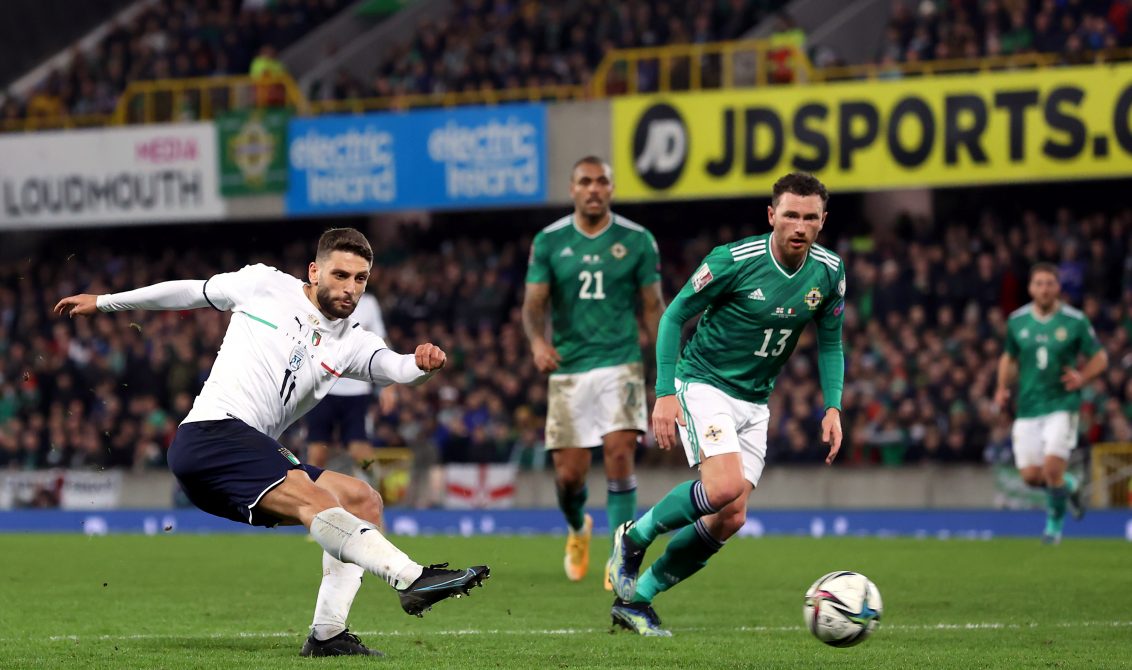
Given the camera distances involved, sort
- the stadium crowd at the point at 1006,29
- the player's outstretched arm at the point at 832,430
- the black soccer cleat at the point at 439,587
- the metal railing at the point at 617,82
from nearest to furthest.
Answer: the black soccer cleat at the point at 439,587 < the player's outstretched arm at the point at 832,430 < the stadium crowd at the point at 1006,29 < the metal railing at the point at 617,82

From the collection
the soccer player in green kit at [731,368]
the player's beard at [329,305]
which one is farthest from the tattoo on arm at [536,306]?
the player's beard at [329,305]

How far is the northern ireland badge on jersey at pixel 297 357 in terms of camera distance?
7.21 meters

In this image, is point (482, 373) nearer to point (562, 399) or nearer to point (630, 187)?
point (630, 187)

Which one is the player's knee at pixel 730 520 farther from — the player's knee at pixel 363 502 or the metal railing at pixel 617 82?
the metal railing at pixel 617 82

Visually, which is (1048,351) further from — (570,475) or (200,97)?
(200,97)

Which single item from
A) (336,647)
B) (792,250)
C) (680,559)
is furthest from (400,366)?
(792,250)

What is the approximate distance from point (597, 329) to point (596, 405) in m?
0.49

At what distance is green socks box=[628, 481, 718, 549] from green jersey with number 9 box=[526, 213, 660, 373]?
9.27ft

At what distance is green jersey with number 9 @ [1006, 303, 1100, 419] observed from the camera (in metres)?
14.6

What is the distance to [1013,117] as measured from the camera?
22859 mm

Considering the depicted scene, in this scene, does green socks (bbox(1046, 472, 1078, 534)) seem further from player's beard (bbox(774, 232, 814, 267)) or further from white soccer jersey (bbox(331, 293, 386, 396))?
player's beard (bbox(774, 232, 814, 267))

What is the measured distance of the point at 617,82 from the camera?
84.7ft

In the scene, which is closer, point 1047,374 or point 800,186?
point 800,186

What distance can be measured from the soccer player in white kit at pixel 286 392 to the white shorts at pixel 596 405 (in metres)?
3.66
